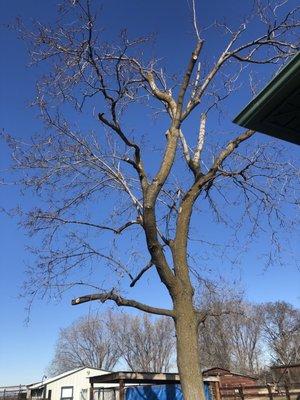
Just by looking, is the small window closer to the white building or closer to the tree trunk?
the white building

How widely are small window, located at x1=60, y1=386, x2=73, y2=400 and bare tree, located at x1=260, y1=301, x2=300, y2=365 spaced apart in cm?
3333

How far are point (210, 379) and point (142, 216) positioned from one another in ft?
44.6

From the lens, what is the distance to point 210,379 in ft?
62.1

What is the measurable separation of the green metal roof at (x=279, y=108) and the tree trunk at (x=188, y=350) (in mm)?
3579

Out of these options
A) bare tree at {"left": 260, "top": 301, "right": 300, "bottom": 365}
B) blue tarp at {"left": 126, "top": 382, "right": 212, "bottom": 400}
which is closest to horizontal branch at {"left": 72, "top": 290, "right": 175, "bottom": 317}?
blue tarp at {"left": 126, "top": 382, "right": 212, "bottom": 400}

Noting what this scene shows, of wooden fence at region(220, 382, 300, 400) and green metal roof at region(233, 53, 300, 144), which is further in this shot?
wooden fence at region(220, 382, 300, 400)

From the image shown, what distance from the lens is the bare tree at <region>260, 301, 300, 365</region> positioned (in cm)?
6488

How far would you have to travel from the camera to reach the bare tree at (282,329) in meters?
64.9

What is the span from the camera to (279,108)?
4215 millimetres

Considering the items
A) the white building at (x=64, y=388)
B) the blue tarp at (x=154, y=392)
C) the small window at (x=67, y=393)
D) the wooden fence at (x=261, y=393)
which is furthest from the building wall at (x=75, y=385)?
the blue tarp at (x=154, y=392)

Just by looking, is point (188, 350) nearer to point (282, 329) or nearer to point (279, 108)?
point (279, 108)

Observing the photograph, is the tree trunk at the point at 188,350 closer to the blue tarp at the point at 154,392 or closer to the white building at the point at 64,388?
the blue tarp at the point at 154,392

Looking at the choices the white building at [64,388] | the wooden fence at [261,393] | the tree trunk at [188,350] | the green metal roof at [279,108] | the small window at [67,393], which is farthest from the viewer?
the small window at [67,393]

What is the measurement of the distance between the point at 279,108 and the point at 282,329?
228ft
